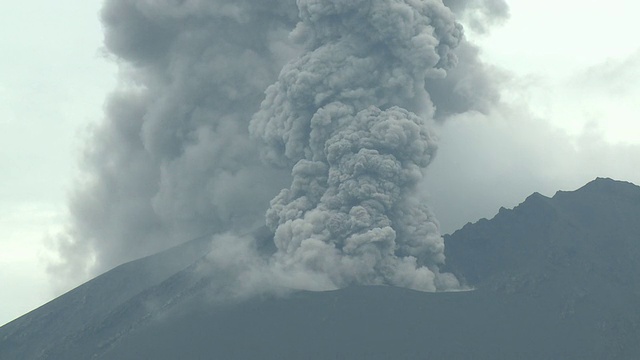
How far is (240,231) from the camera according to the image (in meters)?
82.4

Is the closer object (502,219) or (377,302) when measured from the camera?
(377,302)

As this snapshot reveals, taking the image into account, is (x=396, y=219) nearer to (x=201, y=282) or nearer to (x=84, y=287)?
(x=201, y=282)

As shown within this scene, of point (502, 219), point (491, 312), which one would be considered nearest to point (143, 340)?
point (491, 312)

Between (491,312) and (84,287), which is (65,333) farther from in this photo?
(491,312)

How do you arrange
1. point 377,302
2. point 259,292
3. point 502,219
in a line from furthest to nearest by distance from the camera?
point 502,219, point 259,292, point 377,302

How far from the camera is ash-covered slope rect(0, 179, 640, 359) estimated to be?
66500mm

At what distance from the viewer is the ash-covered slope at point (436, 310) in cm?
6650

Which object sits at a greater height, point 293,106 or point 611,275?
point 293,106

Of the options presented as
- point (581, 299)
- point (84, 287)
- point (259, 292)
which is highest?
point (84, 287)

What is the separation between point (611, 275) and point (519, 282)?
563cm

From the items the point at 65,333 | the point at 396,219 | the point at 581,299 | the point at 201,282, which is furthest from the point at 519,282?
the point at 65,333

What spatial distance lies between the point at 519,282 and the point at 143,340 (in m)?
22.3

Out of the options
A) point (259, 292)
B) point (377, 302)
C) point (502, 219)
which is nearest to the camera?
point (377, 302)

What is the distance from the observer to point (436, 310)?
68.6 m
